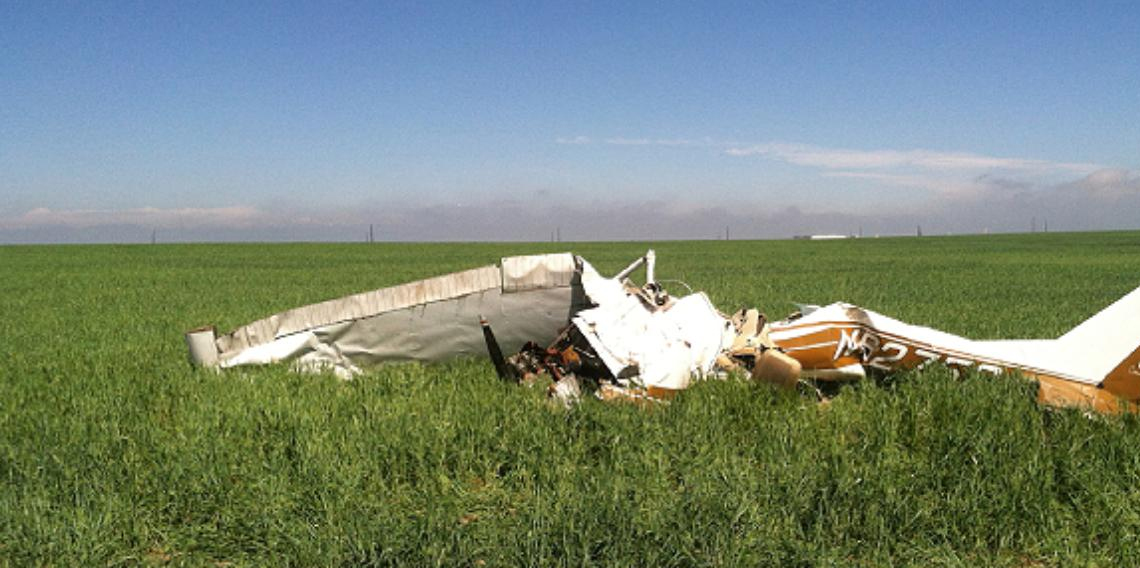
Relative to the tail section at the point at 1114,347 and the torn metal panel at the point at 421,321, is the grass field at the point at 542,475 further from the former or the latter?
the tail section at the point at 1114,347

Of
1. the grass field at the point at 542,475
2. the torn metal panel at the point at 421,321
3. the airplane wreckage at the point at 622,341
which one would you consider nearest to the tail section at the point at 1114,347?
the airplane wreckage at the point at 622,341

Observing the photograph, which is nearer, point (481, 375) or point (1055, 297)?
point (481, 375)

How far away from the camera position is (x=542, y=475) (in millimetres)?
4496

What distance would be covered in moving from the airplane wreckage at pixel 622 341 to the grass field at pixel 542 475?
251 mm

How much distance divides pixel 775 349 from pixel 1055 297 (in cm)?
1535

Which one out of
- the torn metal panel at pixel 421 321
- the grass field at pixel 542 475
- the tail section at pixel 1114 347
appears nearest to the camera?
the grass field at pixel 542 475

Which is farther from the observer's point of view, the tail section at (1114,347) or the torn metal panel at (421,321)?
the torn metal panel at (421,321)

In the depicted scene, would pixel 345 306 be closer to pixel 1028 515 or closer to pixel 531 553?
pixel 531 553

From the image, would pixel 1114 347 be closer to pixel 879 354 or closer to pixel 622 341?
pixel 879 354

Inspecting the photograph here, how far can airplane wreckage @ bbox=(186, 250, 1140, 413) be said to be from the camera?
5.70m

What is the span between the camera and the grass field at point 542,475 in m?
3.67

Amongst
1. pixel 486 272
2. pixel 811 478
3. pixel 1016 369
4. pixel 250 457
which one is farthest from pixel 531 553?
pixel 1016 369

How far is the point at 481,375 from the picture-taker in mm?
6785

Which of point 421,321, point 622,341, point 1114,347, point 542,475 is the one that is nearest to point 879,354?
point 1114,347
